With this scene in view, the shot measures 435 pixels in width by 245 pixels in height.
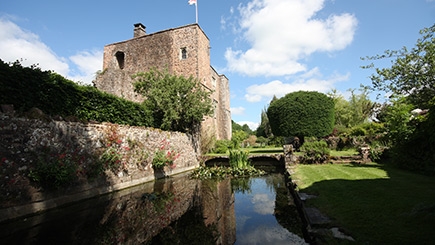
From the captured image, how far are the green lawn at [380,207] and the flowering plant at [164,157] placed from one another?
6.23 m

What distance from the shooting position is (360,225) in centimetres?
307

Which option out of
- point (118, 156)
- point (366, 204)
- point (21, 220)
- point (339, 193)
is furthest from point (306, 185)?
point (21, 220)

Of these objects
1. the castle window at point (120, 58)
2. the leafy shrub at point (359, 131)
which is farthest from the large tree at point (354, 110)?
the castle window at point (120, 58)

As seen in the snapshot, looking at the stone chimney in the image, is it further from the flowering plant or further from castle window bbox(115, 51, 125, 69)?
the flowering plant

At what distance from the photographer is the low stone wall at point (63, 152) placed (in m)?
4.71

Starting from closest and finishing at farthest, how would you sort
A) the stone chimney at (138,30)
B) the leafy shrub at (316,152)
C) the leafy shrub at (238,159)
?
the leafy shrub at (316,152), the leafy shrub at (238,159), the stone chimney at (138,30)

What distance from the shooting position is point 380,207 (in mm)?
3732

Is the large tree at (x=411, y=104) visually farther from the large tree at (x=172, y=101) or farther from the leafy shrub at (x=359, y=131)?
the large tree at (x=172, y=101)

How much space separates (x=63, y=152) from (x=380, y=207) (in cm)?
753

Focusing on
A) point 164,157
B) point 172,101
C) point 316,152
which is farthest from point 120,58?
point 316,152

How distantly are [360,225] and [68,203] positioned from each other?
6631 mm

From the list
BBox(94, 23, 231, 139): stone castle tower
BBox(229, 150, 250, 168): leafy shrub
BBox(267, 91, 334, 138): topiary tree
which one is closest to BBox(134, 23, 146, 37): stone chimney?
BBox(94, 23, 231, 139): stone castle tower

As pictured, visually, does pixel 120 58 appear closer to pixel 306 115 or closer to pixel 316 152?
pixel 306 115

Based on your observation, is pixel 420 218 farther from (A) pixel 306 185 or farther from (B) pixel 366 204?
(A) pixel 306 185
